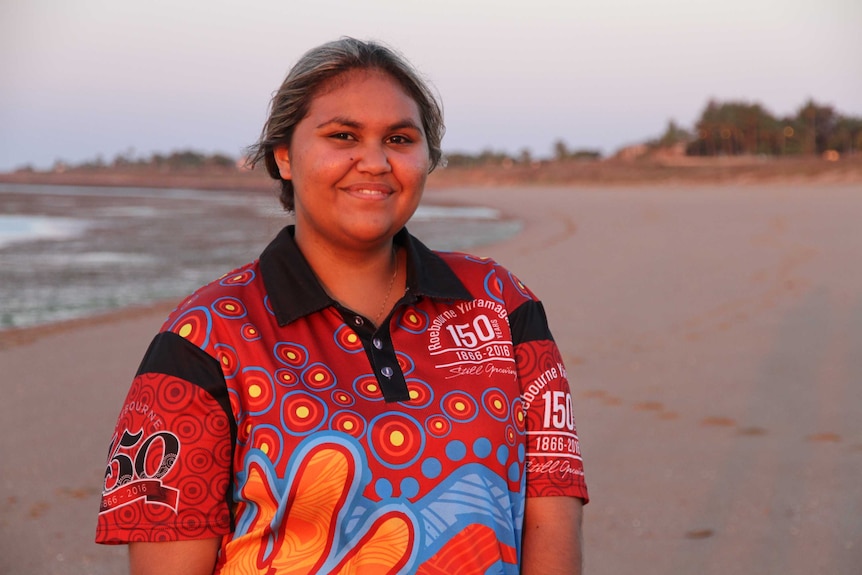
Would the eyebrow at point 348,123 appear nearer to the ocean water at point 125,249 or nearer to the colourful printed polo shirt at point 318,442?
the colourful printed polo shirt at point 318,442

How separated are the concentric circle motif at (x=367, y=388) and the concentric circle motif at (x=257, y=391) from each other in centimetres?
16

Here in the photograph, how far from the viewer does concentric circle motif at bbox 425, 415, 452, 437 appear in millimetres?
1604

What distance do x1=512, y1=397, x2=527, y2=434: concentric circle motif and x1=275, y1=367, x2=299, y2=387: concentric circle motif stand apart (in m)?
0.43

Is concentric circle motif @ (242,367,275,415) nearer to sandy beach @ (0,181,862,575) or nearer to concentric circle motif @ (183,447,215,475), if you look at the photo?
concentric circle motif @ (183,447,215,475)

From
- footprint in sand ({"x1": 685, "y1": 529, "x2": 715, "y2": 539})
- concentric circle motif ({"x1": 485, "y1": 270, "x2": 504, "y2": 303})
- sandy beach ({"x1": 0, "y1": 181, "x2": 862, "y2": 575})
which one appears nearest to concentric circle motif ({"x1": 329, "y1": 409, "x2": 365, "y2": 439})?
concentric circle motif ({"x1": 485, "y1": 270, "x2": 504, "y2": 303})

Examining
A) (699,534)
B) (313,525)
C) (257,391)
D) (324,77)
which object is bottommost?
(699,534)

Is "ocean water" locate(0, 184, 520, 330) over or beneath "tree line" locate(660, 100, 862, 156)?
beneath

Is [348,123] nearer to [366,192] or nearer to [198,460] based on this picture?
[366,192]

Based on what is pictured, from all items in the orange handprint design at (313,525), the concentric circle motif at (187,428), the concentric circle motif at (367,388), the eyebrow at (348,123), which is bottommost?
the orange handprint design at (313,525)

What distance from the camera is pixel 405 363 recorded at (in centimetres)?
168

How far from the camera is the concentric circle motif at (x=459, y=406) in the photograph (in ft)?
5.36

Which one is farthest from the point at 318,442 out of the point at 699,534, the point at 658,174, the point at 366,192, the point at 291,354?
the point at 658,174

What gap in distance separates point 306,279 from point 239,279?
133 millimetres

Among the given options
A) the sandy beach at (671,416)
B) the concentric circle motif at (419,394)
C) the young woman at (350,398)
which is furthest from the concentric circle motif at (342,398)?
the sandy beach at (671,416)
